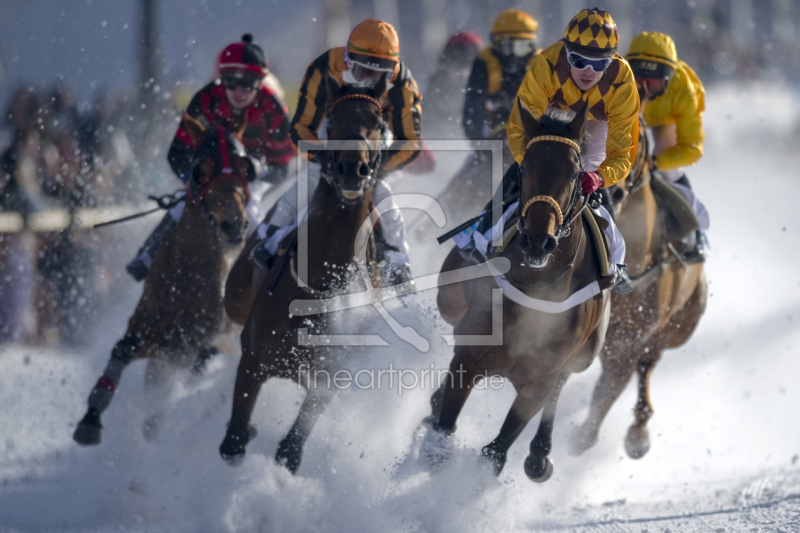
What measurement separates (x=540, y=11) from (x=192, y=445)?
55.2ft

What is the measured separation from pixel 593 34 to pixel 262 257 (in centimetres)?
208

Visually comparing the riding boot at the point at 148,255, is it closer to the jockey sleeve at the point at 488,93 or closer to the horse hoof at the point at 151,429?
the horse hoof at the point at 151,429

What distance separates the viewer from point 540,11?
20.4 m

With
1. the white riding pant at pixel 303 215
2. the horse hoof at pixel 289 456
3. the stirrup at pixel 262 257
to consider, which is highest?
the white riding pant at pixel 303 215

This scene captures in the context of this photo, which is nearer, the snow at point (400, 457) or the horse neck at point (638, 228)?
the snow at point (400, 457)

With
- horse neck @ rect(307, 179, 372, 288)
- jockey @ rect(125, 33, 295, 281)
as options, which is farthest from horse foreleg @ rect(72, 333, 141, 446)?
horse neck @ rect(307, 179, 372, 288)

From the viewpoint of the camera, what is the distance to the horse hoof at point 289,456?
4883 millimetres

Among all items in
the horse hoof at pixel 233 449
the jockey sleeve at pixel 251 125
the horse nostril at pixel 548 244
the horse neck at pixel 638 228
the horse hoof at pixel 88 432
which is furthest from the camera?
the jockey sleeve at pixel 251 125

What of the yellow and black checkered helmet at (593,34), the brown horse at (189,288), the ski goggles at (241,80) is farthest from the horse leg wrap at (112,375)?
the yellow and black checkered helmet at (593,34)

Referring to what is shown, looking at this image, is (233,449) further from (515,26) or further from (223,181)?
(515,26)

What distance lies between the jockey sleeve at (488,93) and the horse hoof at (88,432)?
3.67 metres

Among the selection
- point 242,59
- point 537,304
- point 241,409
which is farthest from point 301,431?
point 242,59

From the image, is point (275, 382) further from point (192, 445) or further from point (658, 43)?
point (658, 43)

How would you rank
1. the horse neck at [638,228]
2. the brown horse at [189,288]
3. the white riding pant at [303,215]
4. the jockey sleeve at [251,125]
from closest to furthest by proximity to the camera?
the white riding pant at [303,215]
the brown horse at [189,288]
the horse neck at [638,228]
the jockey sleeve at [251,125]
